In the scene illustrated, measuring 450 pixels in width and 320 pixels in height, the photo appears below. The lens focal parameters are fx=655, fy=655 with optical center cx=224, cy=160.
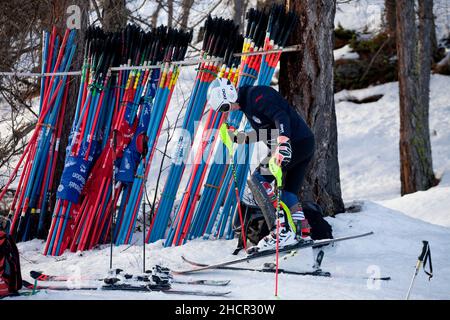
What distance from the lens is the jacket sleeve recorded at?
5.70 m

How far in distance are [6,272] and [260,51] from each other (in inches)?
142

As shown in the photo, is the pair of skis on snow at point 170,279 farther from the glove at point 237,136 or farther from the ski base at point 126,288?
the glove at point 237,136

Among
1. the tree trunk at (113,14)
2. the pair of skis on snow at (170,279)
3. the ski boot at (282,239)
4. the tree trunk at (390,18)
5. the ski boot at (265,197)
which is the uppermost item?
the tree trunk at (390,18)

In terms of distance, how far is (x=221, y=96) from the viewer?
5965 millimetres

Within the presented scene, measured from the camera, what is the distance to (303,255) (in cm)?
629

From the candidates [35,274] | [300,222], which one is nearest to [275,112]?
[300,222]

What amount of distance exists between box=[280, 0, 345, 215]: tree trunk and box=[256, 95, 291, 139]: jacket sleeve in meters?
1.32

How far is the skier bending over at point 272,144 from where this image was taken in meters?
5.88

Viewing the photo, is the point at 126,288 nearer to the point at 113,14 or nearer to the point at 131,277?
the point at 131,277

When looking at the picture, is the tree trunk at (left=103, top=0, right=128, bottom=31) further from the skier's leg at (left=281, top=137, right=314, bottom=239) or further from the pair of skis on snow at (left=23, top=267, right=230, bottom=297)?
the pair of skis on snow at (left=23, top=267, right=230, bottom=297)

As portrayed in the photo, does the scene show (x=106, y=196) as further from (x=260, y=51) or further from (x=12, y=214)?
(x=260, y=51)

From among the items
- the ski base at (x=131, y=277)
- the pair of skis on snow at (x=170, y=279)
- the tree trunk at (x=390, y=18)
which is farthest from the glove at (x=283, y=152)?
the tree trunk at (x=390, y=18)

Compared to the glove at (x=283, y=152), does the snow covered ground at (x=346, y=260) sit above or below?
below

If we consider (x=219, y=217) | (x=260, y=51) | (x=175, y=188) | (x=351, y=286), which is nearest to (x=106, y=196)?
(x=175, y=188)
